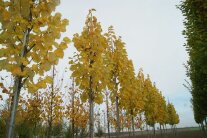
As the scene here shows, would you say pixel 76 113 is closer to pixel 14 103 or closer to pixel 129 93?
pixel 129 93

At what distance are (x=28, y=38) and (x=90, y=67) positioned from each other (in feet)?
16.8

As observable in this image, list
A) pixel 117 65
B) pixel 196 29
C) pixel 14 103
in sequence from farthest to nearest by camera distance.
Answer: pixel 117 65 < pixel 196 29 < pixel 14 103

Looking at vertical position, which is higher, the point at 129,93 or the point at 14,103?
the point at 129,93

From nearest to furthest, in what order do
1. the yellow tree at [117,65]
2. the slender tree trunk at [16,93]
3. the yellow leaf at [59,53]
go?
1. the slender tree trunk at [16,93]
2. the yellow leaf at [59,53]
3. the yellow tree at [117,65]

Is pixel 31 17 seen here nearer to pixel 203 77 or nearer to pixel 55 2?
pixel 55 2

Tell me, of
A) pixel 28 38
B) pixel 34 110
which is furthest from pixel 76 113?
pixel 28 38

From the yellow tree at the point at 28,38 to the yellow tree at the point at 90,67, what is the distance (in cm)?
476

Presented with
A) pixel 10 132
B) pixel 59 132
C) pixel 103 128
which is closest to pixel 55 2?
pixel 10 132

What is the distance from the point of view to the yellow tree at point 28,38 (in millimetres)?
3867

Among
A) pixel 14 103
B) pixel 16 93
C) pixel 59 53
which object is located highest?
pixel 59 53

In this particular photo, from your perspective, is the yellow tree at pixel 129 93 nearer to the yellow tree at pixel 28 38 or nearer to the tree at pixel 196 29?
the tree at pixel 196 29

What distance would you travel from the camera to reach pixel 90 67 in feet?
30.1

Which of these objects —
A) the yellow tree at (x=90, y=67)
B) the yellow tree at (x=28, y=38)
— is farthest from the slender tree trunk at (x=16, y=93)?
the yellow tree at (x=90, y=67)

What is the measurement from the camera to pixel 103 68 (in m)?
9.26
